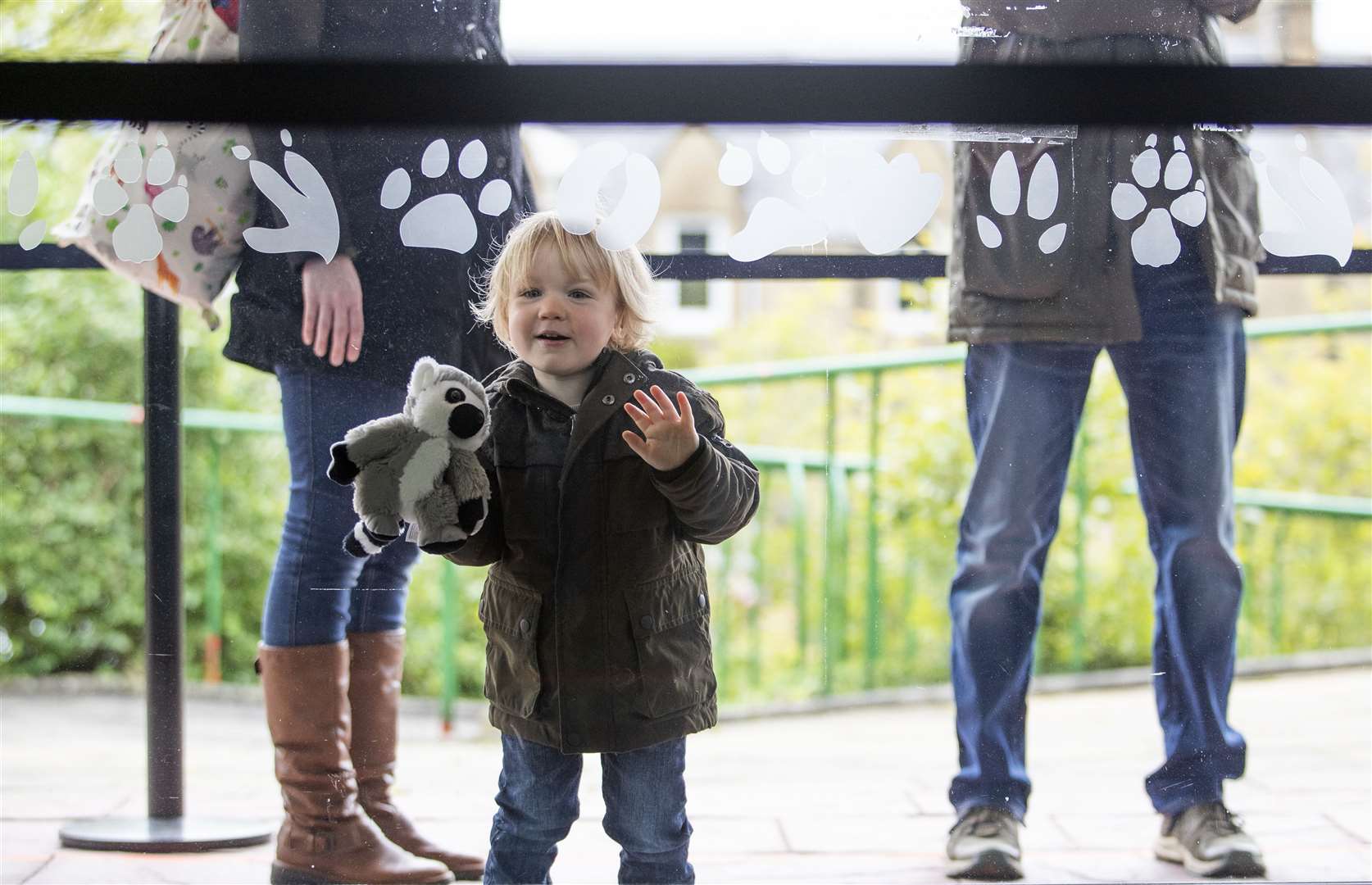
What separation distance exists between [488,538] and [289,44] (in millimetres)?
707

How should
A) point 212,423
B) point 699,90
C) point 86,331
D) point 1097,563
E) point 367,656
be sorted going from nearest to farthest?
point 699,90, point 367,656, point 86,331, point 212,423, point 1097,563

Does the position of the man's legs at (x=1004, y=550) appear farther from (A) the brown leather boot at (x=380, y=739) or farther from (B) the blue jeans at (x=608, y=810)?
(A) the brown leather boot at (x=380, y=739)

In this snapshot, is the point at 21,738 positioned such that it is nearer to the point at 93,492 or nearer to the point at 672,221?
the point at 93,492

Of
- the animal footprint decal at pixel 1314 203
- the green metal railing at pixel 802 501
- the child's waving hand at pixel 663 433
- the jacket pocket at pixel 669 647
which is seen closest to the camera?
the child's waving hand at pixel 663 433

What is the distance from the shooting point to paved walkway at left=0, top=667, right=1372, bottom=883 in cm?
195

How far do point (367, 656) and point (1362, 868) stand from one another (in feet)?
4.89

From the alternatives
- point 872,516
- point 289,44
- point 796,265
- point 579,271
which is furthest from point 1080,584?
point 289,44

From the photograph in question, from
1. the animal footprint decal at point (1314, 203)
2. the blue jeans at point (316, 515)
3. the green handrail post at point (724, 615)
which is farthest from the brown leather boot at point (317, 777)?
the green handrail post at point (724, 615)

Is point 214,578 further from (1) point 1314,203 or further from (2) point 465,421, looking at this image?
(1) point 1314,203

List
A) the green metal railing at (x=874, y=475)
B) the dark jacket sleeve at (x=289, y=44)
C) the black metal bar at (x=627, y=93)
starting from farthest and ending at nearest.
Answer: the green metal railing at (x=874, y=475) → the dark jacket sleeve at (x=289, y=44) → the black metal bar at (x=627, y=93)

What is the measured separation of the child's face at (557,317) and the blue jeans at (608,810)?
19.1 inches

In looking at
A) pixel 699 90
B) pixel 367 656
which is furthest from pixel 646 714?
pixel 699 90

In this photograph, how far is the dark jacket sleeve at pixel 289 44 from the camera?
5.60 ft

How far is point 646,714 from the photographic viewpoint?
5.21ft
